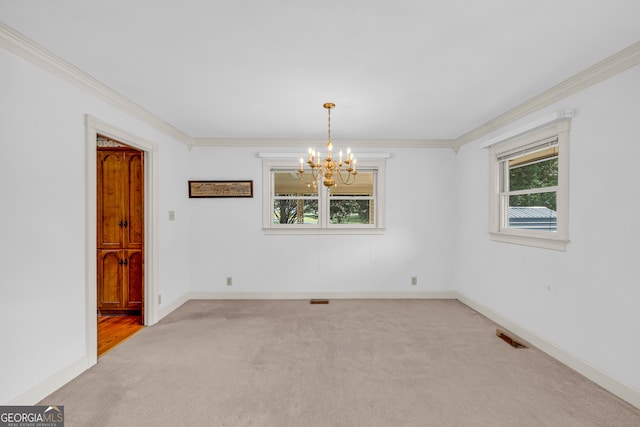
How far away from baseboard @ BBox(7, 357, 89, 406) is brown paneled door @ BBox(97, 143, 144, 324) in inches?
55.1

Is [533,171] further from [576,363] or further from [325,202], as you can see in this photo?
[325,202]

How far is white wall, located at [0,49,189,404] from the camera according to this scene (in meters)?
1.94

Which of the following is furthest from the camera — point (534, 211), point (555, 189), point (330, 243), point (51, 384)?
point (330, 243)

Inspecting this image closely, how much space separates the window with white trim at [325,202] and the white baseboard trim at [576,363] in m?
2.13

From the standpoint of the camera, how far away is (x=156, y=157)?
3.77 m

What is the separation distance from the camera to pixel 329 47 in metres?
2.10

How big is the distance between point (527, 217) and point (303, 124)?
2.91 m

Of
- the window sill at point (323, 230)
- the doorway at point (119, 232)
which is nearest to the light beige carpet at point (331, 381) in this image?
the doorway at point (119, 232)

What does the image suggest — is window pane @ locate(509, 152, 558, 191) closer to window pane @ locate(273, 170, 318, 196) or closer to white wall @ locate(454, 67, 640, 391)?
white wall @ locate(454, 67, 640, 391)

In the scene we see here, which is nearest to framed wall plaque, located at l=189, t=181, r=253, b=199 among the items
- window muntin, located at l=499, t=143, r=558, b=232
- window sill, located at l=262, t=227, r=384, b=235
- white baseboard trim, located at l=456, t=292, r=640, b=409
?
window sill, located at l=262, t=227, r=384, b=235

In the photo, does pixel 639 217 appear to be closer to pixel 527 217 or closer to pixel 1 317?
pixel 527 217

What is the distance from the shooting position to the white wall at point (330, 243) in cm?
475

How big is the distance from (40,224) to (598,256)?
431 cm

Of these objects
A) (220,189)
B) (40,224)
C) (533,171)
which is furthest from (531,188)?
(40,224)
